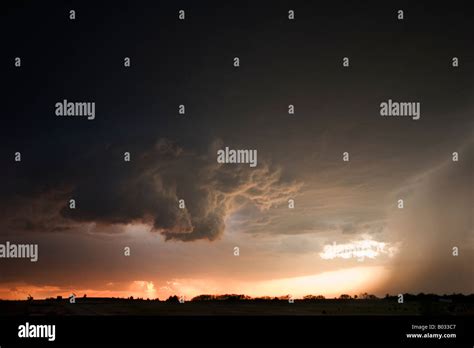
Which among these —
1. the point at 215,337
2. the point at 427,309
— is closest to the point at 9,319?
the point at 215,337

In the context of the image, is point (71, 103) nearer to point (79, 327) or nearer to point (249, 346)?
point (79, 327)

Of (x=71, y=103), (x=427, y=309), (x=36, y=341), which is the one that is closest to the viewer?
(x=36, y=341)

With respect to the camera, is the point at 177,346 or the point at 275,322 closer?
the point at 177,346

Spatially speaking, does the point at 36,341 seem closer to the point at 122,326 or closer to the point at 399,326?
the point at 122,326

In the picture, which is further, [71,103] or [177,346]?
[71,103]

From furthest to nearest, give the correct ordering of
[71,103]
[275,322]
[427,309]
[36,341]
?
[427,309], [71,103], [275,322], [36,341]

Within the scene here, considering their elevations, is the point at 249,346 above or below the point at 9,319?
below

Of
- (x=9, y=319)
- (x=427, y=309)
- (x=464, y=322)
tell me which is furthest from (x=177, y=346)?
(x=427, y=309)
